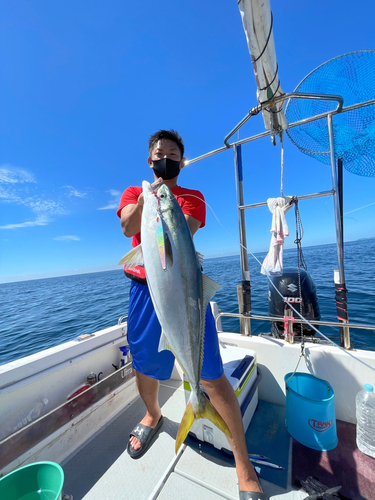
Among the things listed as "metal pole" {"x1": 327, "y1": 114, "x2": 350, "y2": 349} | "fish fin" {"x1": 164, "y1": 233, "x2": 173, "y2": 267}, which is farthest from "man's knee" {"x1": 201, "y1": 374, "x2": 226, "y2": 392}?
"metal pole" {"x1": 327, "y1": 114, "x2": 350, "y2": 349}

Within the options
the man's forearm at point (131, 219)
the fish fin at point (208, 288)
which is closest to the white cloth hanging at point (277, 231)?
the fish fin at point (208, 288)

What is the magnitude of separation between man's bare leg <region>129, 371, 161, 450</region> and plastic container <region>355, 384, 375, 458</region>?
1993 millimetres

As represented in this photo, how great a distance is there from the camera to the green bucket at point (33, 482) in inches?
56.7

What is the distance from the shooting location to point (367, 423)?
1.99 meters

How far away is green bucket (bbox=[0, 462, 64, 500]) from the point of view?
56.7 inches

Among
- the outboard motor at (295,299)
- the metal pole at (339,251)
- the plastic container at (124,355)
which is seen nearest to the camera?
the metal pole at (339,251)

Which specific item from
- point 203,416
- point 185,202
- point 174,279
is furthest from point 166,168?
point 203,416

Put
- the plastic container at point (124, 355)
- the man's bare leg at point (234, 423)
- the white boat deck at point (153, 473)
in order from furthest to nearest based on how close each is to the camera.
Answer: the plastic container at point (124, 355) → the white boat deck at point (153, 473) → the man's bare leg at point (234, 423)

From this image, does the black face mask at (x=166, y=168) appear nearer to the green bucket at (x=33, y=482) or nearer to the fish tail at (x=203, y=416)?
the fish tail at (x=203, y=416)

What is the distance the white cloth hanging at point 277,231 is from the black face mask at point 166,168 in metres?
1.57

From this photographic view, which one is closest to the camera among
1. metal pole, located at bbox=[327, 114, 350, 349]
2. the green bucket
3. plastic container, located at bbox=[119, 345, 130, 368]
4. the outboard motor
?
the green bucket

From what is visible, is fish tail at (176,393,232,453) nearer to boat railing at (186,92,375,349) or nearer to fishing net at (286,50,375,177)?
boat railing at (186,92,375,349)

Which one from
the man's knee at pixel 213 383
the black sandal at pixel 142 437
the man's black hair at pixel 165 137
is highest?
the man's black hair at pixel 165 137

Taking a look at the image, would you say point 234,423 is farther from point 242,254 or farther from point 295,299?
point 295,299
